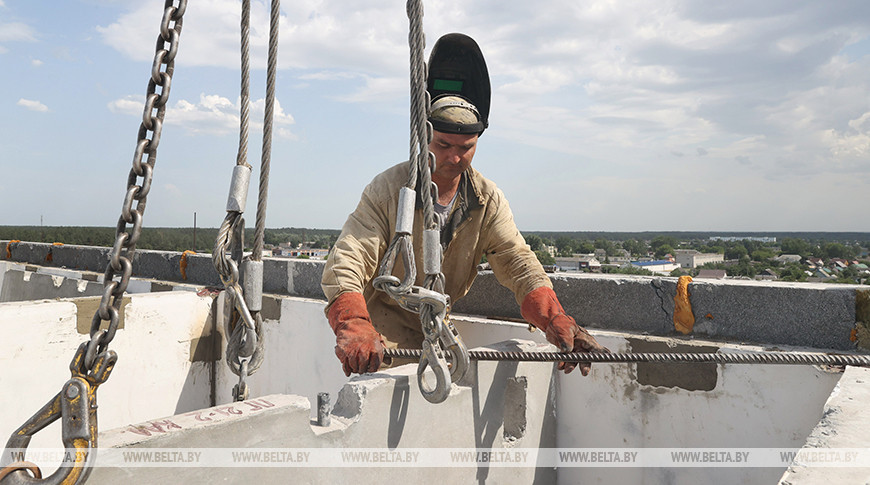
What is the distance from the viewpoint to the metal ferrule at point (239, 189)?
1872 mm

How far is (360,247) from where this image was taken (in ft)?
10.1

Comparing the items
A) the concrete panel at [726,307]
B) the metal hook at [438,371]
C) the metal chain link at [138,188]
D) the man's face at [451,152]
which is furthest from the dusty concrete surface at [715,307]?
the metal chain link at [138,188]

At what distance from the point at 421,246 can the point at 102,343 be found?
80.6 inches

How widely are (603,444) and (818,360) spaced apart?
4.30 ft

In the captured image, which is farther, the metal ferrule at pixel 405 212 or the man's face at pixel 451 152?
the man's face at pixel 451 152

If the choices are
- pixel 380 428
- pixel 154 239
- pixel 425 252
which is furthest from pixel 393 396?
pixel 154 239

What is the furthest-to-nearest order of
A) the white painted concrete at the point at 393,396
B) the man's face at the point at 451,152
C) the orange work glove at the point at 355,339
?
the man's face at the point at 451,152, the orange work glove at the point at 355,339, the white painted concrete at the point at 393,396

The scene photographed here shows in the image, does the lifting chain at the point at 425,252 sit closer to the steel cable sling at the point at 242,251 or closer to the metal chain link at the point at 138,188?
the steel cable sling at the point at 242,251

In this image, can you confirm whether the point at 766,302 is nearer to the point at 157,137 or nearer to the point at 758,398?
the point at 758,398

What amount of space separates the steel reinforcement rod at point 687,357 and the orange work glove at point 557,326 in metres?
0.10

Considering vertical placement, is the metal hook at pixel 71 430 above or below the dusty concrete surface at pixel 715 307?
below

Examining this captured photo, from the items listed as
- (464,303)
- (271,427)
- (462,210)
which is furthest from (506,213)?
(271,427)

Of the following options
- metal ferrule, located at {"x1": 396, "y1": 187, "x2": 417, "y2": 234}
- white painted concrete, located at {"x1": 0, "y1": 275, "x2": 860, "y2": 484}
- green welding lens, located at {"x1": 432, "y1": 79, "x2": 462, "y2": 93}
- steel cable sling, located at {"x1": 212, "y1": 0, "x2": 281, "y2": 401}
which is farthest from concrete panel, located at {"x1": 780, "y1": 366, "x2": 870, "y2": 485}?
green welding lens, located at {"x1": 432, "y1": 79, "x2": 462, "y2": 93}

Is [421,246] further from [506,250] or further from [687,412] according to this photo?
[687,412]
